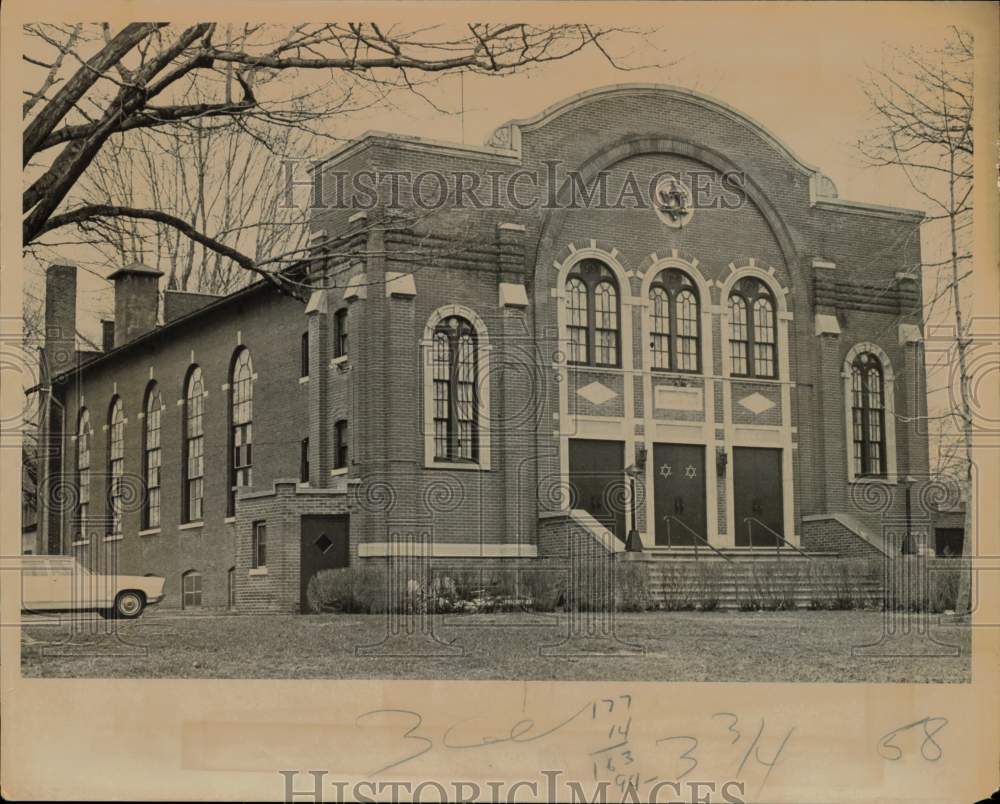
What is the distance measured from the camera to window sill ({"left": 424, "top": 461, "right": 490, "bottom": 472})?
1497 centimetres

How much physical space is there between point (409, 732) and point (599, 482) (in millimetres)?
3552

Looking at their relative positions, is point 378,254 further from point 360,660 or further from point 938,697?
point 938,697

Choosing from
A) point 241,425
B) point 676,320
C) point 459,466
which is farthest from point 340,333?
point 676,320

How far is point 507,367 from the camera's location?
15.1m

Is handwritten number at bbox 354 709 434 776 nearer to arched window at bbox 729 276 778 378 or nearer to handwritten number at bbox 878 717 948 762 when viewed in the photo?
handwritten number at bbox 878 717 948 762

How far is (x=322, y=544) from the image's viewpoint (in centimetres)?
1464

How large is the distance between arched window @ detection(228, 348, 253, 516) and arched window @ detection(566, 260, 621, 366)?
3341 mm

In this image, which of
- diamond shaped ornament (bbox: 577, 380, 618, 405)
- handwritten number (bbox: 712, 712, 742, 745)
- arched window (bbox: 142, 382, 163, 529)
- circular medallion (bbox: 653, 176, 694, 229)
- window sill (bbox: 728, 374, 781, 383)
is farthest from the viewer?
window sill (bbox: 728, 374, 781, 383)

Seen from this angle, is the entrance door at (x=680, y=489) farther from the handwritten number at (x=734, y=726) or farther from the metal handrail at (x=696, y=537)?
the handwritten number at (x=734, y=726)

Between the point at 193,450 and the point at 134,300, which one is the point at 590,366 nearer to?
the point at 193,450

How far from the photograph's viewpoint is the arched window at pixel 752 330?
16391 mm

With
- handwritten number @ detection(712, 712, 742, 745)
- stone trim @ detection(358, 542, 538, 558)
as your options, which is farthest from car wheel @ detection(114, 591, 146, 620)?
handwritten number @ detection(712, 712, 742, 745)

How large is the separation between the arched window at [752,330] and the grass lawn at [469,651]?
329 centimetres

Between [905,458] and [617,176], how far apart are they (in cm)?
406
